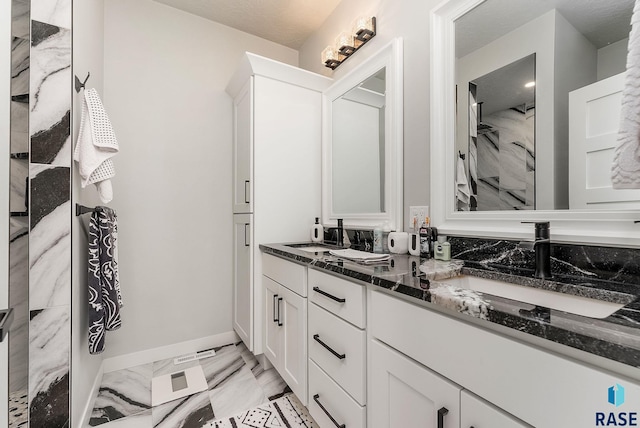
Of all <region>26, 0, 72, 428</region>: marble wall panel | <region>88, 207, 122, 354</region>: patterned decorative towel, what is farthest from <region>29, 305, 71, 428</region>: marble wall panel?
<region>88, 207, 122, 354</region>: patterned decorative towel

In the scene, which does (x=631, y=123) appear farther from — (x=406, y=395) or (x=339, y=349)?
(x=339, y=349)

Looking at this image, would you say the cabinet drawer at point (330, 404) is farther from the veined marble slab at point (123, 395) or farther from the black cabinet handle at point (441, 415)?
the veined marble slab at point (123, 395)

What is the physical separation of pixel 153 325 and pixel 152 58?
80.6 inches

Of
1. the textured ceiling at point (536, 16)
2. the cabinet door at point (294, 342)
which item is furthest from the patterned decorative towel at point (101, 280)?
the textured ceiling at point (536, 16)

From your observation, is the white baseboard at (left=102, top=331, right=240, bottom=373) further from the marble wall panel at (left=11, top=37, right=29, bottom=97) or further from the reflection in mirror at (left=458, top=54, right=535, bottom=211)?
the reflection in mirror at (left=458, top=54, right=535, bottom=211)

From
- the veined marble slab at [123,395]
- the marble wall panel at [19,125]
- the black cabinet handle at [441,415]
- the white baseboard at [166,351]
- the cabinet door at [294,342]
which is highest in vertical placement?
the marble wall panel at [19,125]

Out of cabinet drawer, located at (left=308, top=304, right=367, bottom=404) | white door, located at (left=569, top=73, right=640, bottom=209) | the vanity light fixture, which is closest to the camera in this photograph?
white door, located at (left=569, top=73, right=640, bottom=209)

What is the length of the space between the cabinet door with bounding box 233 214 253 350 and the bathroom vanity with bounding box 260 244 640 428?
768mm

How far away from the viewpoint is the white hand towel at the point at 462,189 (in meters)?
1.26

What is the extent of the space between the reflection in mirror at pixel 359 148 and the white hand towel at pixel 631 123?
3.56ft

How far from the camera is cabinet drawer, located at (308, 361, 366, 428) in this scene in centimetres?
104

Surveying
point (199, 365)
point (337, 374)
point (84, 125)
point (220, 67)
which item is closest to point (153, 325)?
point (199, 365)

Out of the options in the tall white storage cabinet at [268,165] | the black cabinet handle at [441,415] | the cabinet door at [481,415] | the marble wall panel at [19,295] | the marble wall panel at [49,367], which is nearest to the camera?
the cabinet door at [481,415]

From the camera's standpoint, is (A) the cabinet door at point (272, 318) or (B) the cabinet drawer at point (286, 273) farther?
(A) the cabinet door at point (272, 318)
